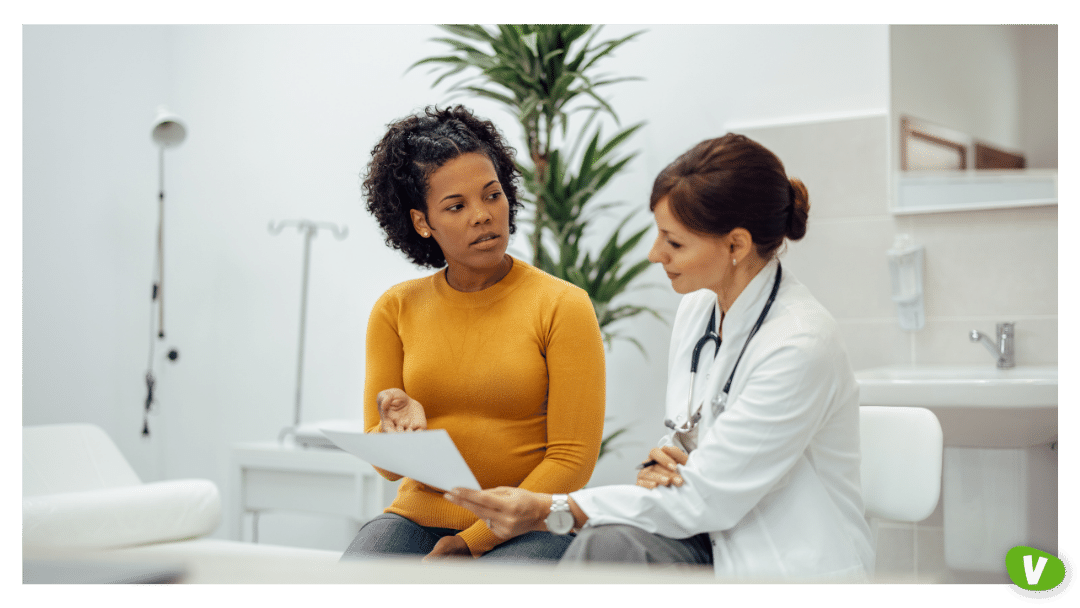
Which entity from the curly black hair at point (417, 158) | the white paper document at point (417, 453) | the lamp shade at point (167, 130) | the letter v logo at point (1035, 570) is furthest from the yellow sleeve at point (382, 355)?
the lamp shade at point (167, 130)

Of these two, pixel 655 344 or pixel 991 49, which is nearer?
pixel 991 49

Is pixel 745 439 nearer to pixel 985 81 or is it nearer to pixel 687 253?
pixel 687 253

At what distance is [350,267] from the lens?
3283 millimetres

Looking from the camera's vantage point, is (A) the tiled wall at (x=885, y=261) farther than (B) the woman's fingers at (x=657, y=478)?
Yes

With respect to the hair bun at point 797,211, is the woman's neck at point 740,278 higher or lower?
lower

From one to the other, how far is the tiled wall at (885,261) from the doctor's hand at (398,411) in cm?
140

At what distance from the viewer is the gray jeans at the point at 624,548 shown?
4.24ft

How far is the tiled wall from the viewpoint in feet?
8.14

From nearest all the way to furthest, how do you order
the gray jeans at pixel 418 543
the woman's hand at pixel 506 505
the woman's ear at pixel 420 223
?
1. the woman's hand at pixel 506 505
2. the gray jeans at pixel 418 543
3. the woman's ear at pixel 420 223

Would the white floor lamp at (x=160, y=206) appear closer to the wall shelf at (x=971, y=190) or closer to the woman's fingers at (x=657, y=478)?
the woman's fingers at (x=657, y=478)

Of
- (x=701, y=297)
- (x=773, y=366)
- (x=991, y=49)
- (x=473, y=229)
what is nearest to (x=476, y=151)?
(x=473, y=229)

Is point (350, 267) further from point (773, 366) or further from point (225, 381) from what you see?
point (773, 366)

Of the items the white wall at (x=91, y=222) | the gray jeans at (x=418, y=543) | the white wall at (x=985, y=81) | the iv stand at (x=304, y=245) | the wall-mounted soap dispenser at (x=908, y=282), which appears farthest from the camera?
the iv stand at (x=304, y=245)

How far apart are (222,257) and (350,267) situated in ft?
1.50
